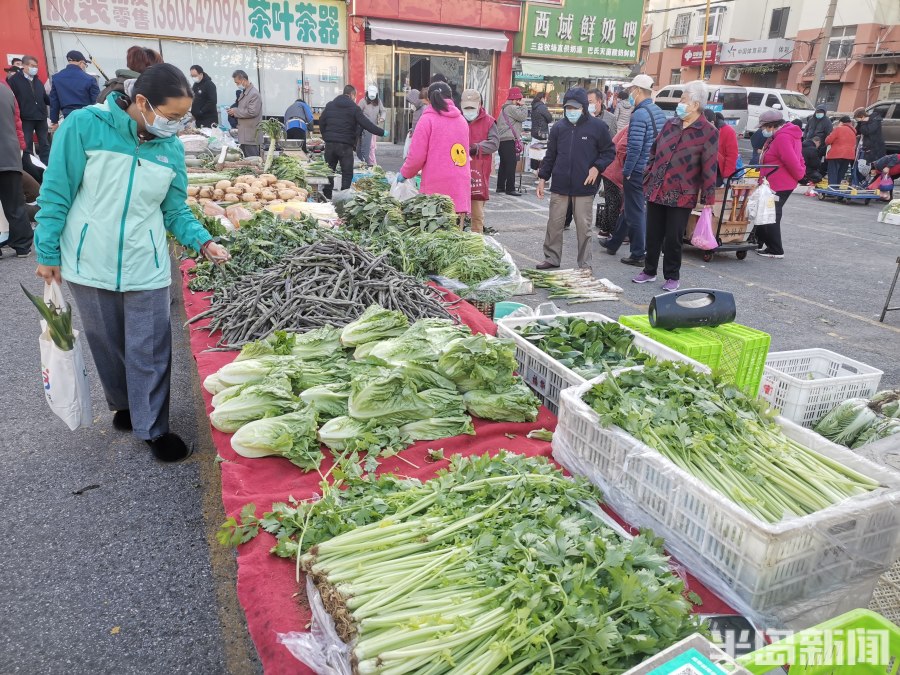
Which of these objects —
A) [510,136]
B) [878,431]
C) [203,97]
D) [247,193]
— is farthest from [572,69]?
[878,431]

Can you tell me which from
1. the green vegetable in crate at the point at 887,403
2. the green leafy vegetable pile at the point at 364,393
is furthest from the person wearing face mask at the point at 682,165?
the green leafy vegetable pile at the point at 364,393

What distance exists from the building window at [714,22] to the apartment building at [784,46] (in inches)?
2.2

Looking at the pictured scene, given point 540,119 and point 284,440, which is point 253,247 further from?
point 540,119

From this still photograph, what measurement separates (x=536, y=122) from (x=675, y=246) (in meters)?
9.01

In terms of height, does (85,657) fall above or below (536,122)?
below

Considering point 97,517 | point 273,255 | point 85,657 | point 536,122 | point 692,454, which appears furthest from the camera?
point 536,122

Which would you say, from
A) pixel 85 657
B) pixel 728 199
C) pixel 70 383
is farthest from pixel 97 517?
pixel 728 199

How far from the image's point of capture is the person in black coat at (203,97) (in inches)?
514

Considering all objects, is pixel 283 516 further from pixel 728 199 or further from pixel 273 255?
pixel 728 199

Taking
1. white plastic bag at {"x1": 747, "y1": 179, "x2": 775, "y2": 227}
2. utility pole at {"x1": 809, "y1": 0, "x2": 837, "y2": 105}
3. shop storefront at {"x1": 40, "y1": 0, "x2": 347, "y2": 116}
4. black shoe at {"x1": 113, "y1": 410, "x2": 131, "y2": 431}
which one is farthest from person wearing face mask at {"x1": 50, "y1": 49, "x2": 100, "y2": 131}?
utility pole at {"x1": 809, "y1": 0, "x2": 837, "y2": 105}

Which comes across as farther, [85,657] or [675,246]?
[675,246]

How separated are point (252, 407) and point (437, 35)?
19205mm

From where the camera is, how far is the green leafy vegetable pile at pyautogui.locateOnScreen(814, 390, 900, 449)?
3213mm

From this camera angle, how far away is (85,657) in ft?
8.09
